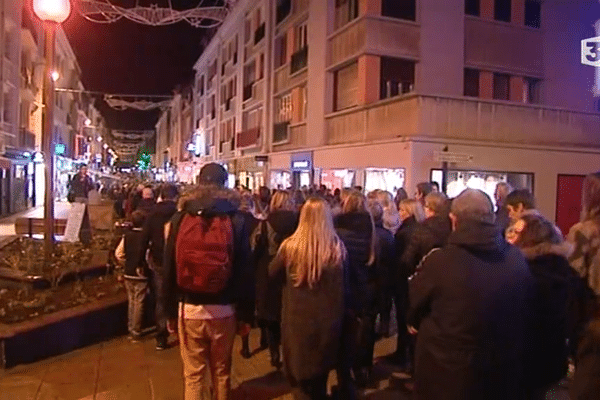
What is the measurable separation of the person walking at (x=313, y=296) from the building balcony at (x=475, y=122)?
41.4ft

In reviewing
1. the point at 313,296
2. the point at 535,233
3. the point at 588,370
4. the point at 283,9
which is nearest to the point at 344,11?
the point at 283,9

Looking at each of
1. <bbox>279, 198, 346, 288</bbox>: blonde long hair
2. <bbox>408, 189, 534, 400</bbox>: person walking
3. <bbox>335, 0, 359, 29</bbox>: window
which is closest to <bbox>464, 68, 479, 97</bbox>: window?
<bbox>335, 0, 359, 29</bbox>: window

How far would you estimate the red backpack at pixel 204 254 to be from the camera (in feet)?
14.7

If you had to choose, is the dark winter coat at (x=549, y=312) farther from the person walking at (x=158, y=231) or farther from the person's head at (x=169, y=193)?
the person's head at (x=169, y=193)

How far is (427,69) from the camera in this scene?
20.6 metres

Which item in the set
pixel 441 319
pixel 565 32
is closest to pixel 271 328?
pixel 441 319

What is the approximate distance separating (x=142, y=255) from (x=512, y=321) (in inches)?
178

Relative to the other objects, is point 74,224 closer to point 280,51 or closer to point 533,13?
point 533,13

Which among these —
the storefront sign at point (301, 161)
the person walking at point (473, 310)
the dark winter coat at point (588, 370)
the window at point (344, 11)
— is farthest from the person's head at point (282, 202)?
the storefront sign at point (301, 161)

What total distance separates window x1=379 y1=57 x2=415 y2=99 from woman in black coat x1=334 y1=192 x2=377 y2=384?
1563cm

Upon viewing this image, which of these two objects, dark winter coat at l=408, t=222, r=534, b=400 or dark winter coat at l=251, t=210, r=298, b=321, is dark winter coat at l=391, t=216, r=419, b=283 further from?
dark winter coat at l=408, t=222, r=534, b=400

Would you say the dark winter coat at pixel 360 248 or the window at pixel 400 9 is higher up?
the window at pixel 400 9

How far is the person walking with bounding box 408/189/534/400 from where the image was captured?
11.6ft

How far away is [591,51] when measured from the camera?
1592 cm
